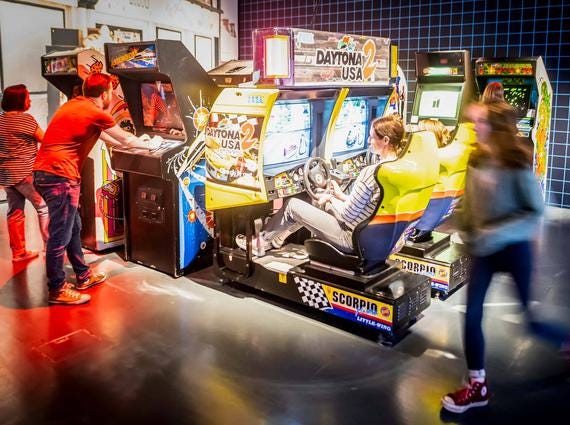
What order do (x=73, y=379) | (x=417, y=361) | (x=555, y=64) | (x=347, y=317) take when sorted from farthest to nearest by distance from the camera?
(x=555, y=64) → (x=347, y=317) → (x=417, y=361) → (x=73, y=379)

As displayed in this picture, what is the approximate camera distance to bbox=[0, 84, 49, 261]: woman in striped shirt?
4652 mm

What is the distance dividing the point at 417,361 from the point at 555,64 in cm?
486

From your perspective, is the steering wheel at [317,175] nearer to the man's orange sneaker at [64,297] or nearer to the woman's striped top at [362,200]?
the woman's striped top at [362,200]

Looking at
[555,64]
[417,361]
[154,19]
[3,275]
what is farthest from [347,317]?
[154,19]

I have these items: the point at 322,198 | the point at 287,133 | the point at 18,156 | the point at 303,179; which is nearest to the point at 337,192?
the point at 322,198

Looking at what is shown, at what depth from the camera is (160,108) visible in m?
4.63

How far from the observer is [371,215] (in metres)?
3.33

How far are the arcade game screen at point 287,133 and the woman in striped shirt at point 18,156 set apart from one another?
2.03 m

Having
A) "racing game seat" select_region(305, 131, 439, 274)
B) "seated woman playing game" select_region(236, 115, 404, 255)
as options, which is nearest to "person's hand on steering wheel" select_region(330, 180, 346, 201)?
"seated woman playing game" select_region(236, 115, 404, 255)

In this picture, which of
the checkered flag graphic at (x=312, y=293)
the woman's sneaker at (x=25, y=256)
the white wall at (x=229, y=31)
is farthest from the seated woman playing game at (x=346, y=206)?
the white wall at (x=229, y=31)

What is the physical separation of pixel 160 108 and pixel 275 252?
1.49 m

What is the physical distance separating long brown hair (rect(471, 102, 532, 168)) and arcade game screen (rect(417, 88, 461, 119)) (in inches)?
163

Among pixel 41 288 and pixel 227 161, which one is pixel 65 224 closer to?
pixel 41 288

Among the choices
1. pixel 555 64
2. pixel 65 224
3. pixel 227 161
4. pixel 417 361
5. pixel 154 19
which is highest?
pixel 154 19
